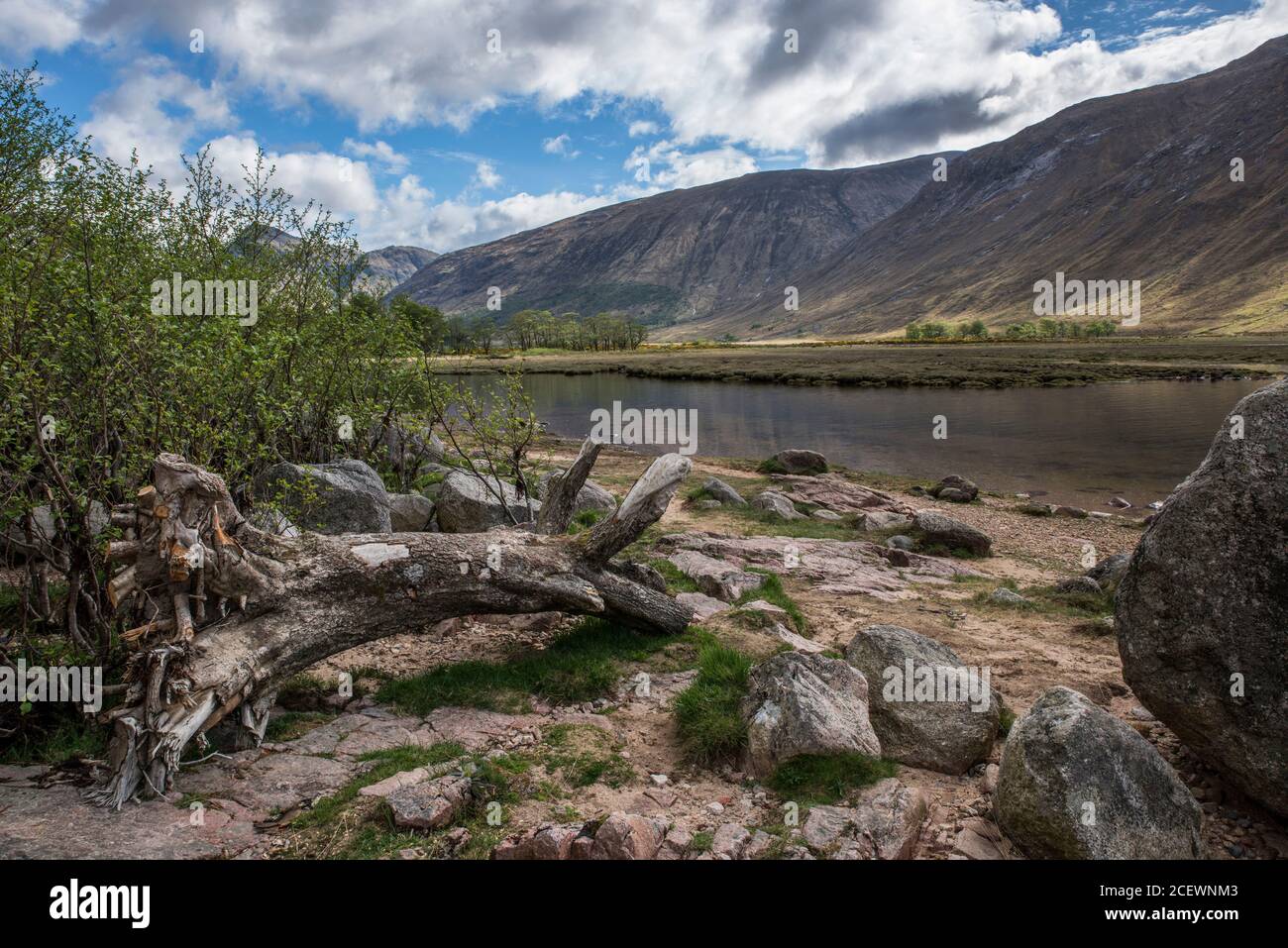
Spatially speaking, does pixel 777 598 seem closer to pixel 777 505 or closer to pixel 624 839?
pixel 624 839

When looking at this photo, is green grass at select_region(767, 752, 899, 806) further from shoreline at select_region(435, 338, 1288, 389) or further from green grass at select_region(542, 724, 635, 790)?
shoreline at select_region(435, 338, 1288, 389)

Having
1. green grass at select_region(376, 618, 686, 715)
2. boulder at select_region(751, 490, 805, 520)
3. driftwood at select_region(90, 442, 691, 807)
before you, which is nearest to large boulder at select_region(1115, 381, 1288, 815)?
driftwood at select_region(90, 442, 691, 807)

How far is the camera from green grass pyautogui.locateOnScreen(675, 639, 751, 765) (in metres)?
8.21

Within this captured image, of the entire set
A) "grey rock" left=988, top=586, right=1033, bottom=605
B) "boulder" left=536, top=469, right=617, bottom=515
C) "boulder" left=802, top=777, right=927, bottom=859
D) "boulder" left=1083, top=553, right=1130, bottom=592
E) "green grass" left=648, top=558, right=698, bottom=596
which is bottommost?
"boulder" left=802, top=777, right=927, bottom=859

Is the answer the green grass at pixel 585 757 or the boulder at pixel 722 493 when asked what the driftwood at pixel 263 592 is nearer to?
the green grass at pixel 585 757

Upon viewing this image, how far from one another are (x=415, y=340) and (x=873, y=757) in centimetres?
1706

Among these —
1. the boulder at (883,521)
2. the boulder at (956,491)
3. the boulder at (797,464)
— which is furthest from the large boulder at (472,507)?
the boulder at (956,491)

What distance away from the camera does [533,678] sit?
992 centimetres

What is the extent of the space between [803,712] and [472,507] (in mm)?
10229

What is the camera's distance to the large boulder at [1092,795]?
19.7 feet

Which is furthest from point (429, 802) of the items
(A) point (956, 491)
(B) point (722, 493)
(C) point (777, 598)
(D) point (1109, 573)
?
(A) point (956, 491)

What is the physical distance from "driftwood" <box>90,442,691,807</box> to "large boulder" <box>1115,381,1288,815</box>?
601cm

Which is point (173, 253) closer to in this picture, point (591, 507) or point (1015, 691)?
point (591, 507)
